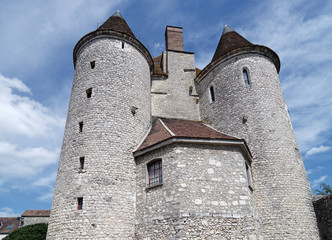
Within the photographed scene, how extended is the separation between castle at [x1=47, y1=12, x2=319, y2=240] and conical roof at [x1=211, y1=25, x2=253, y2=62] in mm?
300

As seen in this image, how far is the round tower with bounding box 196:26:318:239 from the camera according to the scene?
13078 mm

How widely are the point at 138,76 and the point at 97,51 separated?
3.01 m

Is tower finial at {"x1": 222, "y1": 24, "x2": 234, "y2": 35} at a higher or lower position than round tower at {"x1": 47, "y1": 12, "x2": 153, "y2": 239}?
higher

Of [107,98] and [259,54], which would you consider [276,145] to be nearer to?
[259,54]

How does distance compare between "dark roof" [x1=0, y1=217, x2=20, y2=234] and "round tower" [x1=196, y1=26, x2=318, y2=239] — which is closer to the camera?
"round tower" [x1=196, y1=26, x2=318, y2=239]

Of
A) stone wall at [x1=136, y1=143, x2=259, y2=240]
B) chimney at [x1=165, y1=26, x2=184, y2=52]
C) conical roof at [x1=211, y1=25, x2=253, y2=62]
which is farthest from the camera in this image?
chimney at [x1=165, y1=26, x2=184, y2=52]

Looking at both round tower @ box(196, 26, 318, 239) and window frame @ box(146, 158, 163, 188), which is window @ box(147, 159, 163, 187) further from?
round tower @ box(196, 26, 318, 239)

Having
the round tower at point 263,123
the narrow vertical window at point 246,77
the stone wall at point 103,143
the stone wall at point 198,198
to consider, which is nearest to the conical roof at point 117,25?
the stone wall at point 103,143

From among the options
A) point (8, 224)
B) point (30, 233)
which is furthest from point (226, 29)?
point (8, 224)

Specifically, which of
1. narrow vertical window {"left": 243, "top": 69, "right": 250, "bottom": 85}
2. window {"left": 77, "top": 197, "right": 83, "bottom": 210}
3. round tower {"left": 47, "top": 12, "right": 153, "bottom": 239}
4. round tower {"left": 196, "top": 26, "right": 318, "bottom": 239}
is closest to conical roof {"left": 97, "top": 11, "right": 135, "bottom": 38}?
round tower {"left": 47, "top": 12, "right": 153, "bottom": 239}

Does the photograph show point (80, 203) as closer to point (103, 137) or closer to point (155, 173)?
point (103, 137)

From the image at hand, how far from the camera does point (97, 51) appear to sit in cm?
1653

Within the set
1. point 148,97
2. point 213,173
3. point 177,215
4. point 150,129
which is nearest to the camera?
point 177,215

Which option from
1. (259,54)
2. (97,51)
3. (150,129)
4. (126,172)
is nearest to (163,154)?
(126,172)
